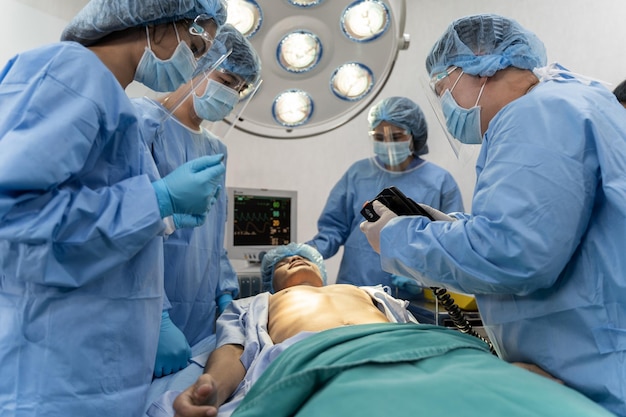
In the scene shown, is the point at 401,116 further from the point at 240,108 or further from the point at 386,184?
the point at 240,108

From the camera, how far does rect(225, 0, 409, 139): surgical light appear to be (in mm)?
1497

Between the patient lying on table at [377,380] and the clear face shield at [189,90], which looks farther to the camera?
the clear face shield at [189,90]

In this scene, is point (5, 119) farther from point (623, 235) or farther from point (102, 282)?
point (623, 235)

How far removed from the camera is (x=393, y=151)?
8.30 feet

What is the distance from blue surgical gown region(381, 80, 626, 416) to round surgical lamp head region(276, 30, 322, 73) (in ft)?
2.60

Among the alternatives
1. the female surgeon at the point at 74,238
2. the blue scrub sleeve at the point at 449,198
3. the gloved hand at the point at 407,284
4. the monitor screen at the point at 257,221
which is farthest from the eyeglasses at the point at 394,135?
the female surgeon at the point at 74,238

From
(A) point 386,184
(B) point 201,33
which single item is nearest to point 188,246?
(B) point 201,33

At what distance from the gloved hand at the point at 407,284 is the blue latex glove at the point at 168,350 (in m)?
1.23

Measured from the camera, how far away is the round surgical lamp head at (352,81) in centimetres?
163

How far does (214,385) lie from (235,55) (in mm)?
1079

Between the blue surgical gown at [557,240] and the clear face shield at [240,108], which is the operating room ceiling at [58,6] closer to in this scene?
the clear face shield at [240,108]

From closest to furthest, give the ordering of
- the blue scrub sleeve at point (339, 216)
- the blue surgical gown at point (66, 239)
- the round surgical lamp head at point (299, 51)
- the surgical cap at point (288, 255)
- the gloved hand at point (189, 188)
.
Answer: the blue surgical gown at point (66, 239) → the gloved hand at point (189, 188) → the round surgical lamp head at point (299, 51) → the surgical cap at point (288, 255) → the blue scrub sleeve at point (339, 216)

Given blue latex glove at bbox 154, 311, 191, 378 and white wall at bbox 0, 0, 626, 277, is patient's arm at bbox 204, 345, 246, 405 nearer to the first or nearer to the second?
blue latex glove at bbox 154, 311, 191, 378

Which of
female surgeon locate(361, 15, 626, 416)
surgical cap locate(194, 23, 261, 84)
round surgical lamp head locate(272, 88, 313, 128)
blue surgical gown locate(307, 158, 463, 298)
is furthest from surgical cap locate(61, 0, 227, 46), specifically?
blue surgical gown locate(307, 158, 463, 298)
